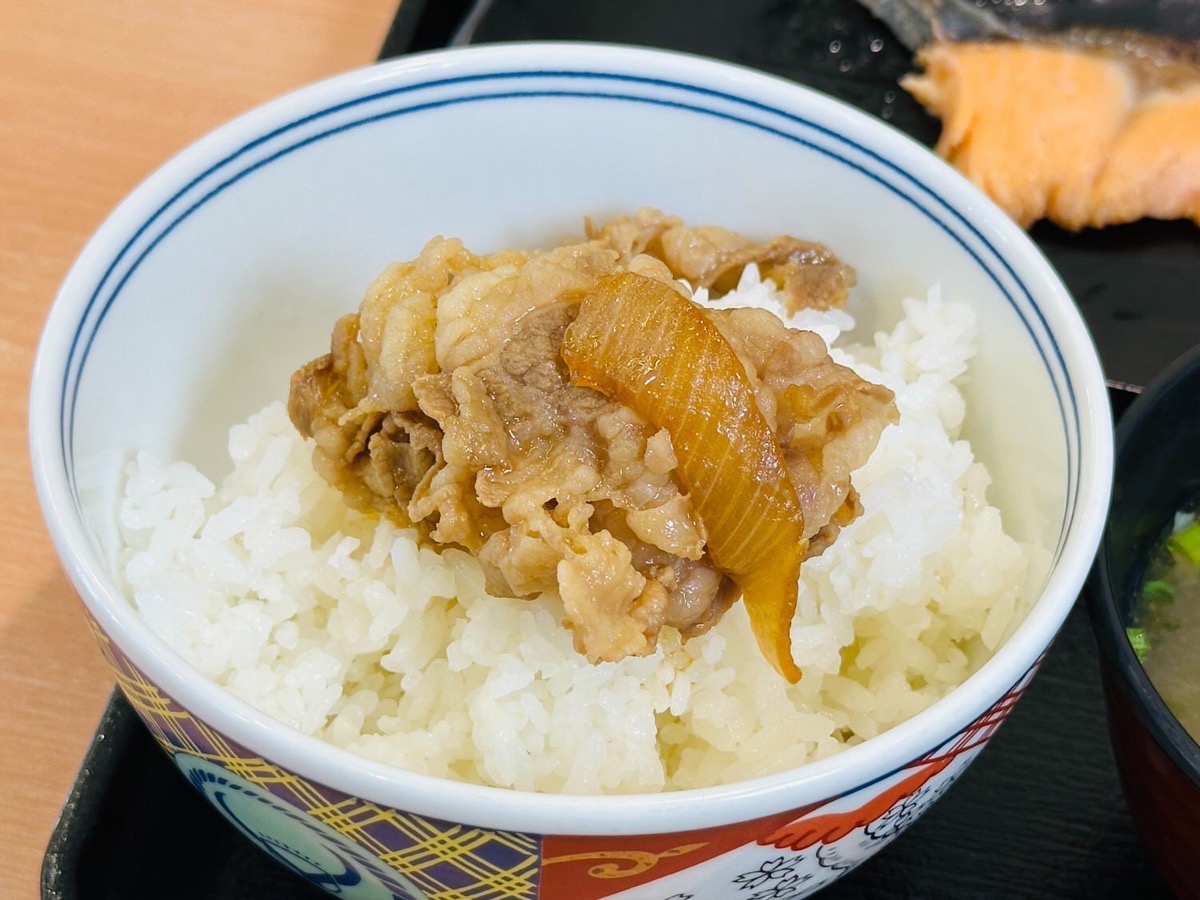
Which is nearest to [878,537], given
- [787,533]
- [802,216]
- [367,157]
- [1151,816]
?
[787,533]

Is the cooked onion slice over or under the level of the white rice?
over

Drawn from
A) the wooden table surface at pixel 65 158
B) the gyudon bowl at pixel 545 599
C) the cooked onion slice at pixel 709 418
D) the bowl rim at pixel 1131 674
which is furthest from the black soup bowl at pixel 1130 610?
the wooden table surface at pixel 65 158

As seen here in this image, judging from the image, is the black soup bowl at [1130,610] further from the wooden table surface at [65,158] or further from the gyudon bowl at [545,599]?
the wooden table surface at [65,158]

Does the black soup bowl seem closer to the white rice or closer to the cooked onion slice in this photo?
the white rice

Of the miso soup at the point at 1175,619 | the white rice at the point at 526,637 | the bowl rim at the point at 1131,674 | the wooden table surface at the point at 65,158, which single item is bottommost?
the wooden table surface at the point at 65,158

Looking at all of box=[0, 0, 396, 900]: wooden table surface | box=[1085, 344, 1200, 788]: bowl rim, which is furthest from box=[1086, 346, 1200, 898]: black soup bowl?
box=[0, 0, 396, 900]: wooden table surface

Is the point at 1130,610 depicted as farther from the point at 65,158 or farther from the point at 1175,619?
the point at 65,158

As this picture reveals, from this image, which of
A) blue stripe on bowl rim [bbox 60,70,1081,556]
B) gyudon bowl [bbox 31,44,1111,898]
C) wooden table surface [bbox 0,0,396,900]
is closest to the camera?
gyudon bowl [bbox 31,44,1111,898]
